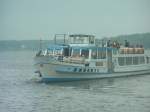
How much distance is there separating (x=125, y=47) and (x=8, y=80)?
50.2ft

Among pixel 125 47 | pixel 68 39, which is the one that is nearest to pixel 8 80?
pixel 68 39

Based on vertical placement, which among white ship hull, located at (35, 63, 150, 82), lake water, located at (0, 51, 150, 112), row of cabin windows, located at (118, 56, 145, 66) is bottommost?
lake water, located at (0, 51, 150, 112)

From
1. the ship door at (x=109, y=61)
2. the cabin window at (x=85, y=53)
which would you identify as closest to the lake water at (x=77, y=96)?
the ship door at (x=109, y=61)

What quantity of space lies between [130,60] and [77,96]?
77.4 ft

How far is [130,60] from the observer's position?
228ft

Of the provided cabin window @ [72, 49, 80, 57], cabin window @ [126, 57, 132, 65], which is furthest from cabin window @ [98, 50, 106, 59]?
cabin window @ [126, 57, 132, 65]

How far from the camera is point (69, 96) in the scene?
4666cm

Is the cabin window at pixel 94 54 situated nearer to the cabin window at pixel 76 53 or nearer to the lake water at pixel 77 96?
the cabin window at pixel 76 53

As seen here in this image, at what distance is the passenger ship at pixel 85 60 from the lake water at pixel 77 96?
102 centimetres

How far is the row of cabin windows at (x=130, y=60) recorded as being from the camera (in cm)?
6698

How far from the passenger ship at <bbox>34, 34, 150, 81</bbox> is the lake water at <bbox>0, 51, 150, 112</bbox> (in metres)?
1.02

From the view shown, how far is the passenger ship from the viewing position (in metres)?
56.8

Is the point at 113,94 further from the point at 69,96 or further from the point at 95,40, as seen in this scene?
the point at 95,40

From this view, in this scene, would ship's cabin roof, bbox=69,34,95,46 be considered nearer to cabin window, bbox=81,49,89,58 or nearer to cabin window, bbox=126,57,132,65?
cabin window, bbox=81,49,89,58
